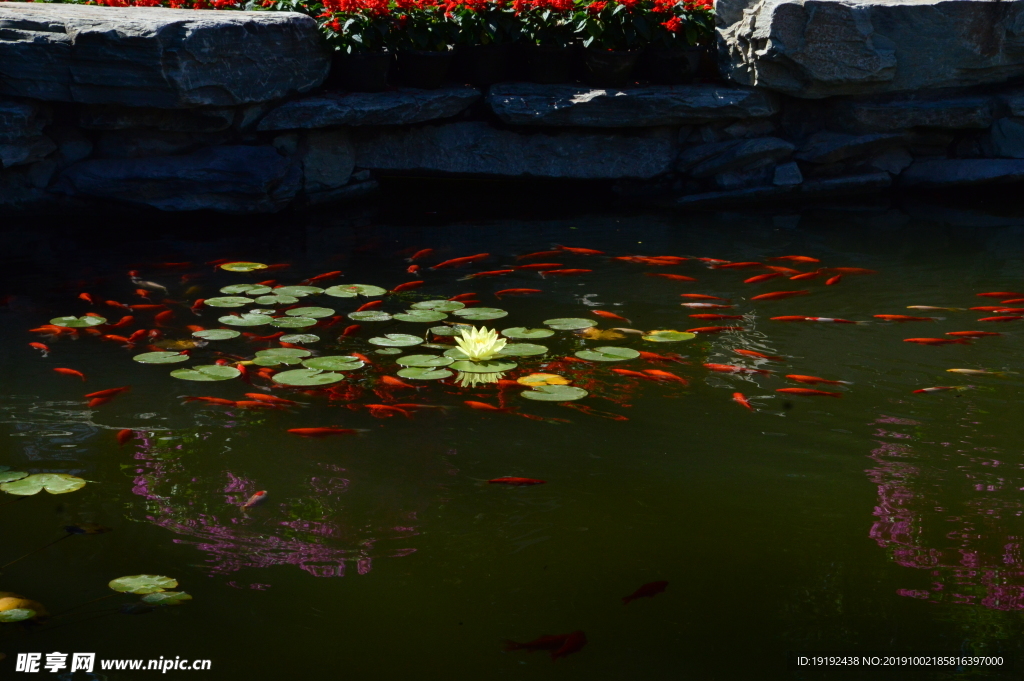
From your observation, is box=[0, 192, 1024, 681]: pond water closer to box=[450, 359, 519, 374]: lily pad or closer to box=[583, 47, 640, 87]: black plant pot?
box=[450, 359, 519, 374]: lily pad

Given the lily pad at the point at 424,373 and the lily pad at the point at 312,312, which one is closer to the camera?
the lily pad at the point at 424,373

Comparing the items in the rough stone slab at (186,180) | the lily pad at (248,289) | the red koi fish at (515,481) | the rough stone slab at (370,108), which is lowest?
the red koi fish at (515,481)

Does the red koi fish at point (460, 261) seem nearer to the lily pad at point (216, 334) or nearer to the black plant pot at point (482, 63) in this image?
the lily pad at point (216, 334)

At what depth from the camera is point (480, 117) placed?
6781 millimetres

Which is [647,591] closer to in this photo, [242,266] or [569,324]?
[569,324]

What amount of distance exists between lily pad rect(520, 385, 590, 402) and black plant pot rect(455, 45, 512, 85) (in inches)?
152

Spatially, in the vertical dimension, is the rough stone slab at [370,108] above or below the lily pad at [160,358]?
above

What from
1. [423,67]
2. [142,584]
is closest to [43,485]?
[142,584]

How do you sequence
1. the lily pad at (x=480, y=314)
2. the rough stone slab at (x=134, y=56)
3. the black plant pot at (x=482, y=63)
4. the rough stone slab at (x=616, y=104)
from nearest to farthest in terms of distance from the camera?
the lily pad at (x=480, y=314) < the rough stone slab at (x=134, y=56) < the rough stone slab at (x=616, y=104) < the black plant pot at (x=482, y=63)

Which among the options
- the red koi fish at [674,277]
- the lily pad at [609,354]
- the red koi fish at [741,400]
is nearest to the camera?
the red koi fish at [741,400]

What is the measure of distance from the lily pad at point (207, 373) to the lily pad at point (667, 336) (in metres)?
1.63

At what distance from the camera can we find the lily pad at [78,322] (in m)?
3.94

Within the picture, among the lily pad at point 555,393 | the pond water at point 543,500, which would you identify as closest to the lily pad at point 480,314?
the pond water at point 543,500

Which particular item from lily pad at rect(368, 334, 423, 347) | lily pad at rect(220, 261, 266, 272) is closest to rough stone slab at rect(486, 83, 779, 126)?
lily pad at rect(220, 261, 266, 272)
